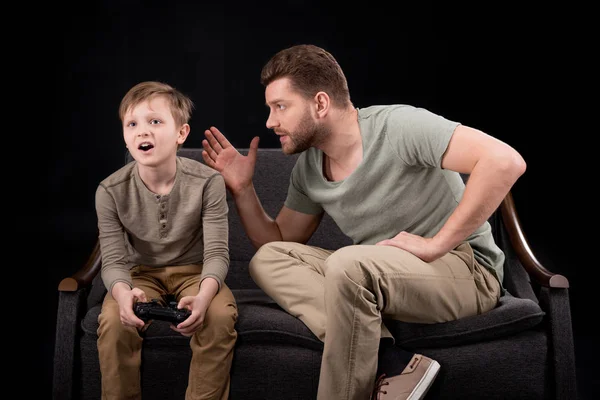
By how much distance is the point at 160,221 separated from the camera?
3264mm

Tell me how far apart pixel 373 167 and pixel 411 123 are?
0.21 metres

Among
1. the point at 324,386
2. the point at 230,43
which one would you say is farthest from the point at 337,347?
the point at 230,43

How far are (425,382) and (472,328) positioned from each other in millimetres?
281

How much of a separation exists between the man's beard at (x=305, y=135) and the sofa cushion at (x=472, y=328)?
69 cm

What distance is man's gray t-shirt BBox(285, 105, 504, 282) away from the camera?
3.19 m

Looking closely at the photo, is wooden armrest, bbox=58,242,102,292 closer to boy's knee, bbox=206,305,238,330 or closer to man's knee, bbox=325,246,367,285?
boy's knee, bbox=206,305,238,330

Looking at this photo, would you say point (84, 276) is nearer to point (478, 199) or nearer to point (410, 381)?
point (410, 381)

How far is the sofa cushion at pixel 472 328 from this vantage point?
122 inches

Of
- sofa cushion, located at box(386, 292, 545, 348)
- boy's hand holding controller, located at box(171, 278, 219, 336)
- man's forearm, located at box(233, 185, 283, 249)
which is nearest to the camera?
boy's hand holding controller, located at box(171, 278, 219, 336)

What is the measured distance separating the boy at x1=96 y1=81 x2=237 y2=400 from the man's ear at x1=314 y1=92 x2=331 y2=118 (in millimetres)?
437

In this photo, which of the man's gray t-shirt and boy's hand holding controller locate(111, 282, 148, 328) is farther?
the man's gray t-shirt

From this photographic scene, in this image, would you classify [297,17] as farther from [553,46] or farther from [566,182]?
[566,182]

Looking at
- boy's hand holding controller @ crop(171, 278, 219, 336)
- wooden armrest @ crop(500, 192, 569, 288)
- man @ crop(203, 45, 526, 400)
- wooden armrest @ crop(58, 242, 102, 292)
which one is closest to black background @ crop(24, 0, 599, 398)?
wooden armrest @ crop(500, 192, 569, 288)

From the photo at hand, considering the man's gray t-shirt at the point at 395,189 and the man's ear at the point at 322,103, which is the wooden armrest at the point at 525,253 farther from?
the man's ear at the point at 322,103
